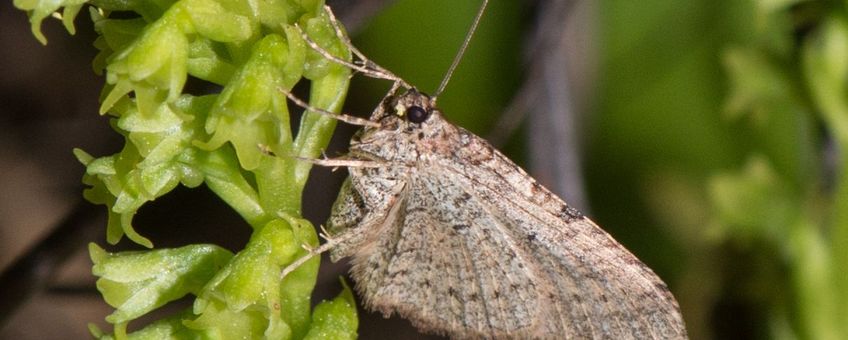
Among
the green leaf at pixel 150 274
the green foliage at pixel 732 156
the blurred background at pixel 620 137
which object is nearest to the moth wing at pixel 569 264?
the green leaf at pixel 150 274

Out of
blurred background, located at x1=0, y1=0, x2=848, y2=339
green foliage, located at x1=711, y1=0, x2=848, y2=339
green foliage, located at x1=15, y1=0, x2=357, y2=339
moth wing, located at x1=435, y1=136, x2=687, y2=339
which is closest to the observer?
green foliage, located at x1=15, y1=0, x2=357, y2=339

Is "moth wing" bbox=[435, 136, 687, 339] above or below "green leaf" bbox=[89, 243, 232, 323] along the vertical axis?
above

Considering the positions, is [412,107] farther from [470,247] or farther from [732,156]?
[732,156]

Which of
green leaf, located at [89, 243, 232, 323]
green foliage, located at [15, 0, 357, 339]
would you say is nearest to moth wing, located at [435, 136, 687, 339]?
green foliage, located at [15, 0, 357, 339]

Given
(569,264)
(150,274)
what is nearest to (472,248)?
(569,264)

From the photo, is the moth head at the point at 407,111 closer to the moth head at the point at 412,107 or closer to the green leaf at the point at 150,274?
the moth head at the point at 412,107

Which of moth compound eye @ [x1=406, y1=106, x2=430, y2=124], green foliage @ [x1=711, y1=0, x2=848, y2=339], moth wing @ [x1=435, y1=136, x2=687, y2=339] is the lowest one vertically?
moth wing @ [x1=435, y1=136, x2=687, y2=339]

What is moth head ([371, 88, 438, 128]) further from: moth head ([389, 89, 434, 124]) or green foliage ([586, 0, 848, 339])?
green foliage ([586, 0, 848, 339])
